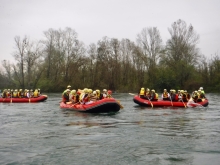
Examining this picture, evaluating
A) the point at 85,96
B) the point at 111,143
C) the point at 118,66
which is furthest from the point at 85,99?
the point at 118,66

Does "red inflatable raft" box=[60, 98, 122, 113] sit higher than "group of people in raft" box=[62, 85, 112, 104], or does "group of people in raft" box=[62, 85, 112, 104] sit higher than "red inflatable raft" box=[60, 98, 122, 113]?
"group of people in raft" box=[62, 85, 112, 104]

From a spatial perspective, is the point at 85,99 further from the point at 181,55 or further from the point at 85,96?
the point at 181,55

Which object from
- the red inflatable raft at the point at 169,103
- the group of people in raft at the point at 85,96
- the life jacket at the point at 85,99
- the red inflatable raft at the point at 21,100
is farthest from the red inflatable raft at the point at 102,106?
the red inflatable raft at the point at 21,100

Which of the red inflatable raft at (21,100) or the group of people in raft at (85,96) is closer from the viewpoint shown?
the group of people in raft at (85,96)

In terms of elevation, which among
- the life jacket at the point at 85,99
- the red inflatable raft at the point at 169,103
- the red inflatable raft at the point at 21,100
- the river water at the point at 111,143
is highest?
the life jacket at the point at 85,99

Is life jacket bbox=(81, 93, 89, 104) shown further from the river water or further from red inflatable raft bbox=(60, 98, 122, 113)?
the river water

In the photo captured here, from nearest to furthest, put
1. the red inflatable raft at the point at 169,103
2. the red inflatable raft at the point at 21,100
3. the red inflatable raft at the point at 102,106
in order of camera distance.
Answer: the red inflatable raft at the point at 102,106
the red inflatable raft at the point at 169,103
the red inflatable raft at the point at 21,100

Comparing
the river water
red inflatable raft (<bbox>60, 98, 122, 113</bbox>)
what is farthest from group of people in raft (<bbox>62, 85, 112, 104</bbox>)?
the river water

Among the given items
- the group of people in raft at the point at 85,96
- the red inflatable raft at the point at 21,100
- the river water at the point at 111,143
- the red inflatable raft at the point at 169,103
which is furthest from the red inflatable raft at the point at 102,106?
the red inflatable raft at the point at 21,100

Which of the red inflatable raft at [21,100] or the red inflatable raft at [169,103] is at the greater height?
the red inflatable raft at [21,100]

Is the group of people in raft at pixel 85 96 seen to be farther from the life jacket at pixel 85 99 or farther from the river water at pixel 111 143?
the river water at pixel 111 143

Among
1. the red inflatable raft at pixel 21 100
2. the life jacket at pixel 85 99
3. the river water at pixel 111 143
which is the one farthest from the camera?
the red inflatable raft at pixel 21 100

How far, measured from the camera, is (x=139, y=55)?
55.5m

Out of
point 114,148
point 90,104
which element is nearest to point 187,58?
point 90,104
